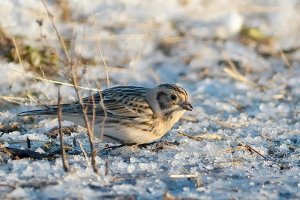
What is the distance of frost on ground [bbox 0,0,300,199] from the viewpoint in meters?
5.39

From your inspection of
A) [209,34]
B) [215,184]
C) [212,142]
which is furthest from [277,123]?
[209,34]

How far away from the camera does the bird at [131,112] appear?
626 centimetres

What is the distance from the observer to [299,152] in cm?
655

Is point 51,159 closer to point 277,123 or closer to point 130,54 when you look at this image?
point 277,123

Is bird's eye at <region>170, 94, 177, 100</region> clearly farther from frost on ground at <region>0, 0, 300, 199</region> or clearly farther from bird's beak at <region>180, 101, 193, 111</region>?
frost on ground at <region>0, 0, 300, 199</region>

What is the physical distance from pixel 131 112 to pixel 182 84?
3.39 metres

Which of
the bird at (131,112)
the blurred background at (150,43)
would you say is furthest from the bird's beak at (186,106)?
the blurred background at (150,43)

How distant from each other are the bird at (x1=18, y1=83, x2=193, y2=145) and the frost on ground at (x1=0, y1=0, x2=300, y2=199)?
14 cm

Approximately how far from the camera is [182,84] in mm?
9703

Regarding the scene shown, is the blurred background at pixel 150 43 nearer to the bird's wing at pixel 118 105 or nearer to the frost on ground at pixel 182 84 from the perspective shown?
the frost on ground at pixel 182 84

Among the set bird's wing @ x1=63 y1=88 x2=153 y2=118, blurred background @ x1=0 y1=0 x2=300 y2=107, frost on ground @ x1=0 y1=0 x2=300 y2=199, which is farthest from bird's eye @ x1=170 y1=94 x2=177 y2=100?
blurred background @ x1=0 y1=0 x2=300 y2=107

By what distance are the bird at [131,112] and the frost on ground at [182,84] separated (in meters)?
0.14

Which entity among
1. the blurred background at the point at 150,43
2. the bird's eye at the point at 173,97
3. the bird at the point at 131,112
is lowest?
the bird at the point at 131,112

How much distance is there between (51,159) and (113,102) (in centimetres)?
92
